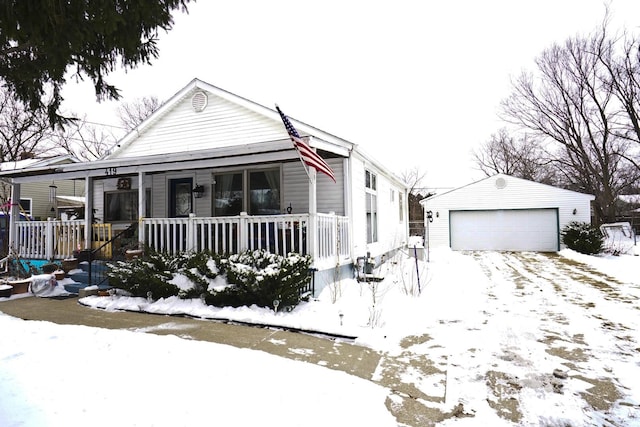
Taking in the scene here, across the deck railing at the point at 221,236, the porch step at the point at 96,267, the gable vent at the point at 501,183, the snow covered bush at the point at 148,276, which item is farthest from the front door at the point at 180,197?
the gable vent at the point at 501,183

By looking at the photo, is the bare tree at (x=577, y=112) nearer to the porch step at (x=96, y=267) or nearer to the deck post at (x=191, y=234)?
the deck post at (x=191, y=234)

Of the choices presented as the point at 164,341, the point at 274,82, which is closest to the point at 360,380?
the point at 164,341

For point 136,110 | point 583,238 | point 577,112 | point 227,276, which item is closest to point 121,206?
point 227,276

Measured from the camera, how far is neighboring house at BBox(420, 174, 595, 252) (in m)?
18.5

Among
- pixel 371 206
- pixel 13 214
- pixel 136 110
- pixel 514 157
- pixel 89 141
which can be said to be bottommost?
pixel 13 214

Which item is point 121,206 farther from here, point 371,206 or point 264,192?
point 371,206

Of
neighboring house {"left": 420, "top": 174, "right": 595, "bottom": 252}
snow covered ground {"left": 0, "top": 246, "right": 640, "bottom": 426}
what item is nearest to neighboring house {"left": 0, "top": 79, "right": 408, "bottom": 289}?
snow covered ground {"left": 0, "top": 246, "right": 640, "bottom": 426}

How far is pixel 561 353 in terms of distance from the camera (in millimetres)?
4375

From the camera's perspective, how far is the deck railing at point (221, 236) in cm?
704

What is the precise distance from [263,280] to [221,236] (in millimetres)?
3319

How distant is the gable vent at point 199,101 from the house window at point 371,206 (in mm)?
5274

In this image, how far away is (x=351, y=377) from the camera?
11.8 ft

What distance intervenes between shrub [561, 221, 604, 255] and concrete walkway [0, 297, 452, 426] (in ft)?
51.9

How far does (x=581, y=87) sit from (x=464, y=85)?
10.4m
